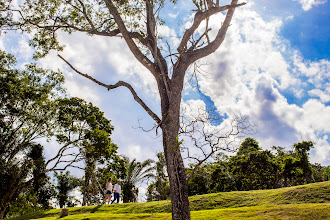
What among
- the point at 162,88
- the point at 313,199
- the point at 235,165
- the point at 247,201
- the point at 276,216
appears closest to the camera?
the point at 162,88

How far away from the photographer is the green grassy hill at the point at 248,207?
885cm

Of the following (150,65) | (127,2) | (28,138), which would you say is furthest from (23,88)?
(150,65)

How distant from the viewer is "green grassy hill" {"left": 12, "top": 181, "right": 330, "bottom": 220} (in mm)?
8852

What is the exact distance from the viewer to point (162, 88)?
262 inches

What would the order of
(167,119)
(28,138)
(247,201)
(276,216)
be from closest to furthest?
(167,119) → (276,216) → (247,201) → (28,138)

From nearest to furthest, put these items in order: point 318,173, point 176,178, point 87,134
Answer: point 176,178
point 87,134
point 318,173

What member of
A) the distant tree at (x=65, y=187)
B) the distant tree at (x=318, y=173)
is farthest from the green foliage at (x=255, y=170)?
the distant tree at (x=65, y=187)

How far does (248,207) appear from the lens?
11.0 m

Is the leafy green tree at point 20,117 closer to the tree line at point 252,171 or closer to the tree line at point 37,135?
the tree line at point 37,135

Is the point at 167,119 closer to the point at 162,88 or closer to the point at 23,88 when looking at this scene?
the point at 162,88

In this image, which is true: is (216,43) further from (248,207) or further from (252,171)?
(252,171)

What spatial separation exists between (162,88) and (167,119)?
1.01m

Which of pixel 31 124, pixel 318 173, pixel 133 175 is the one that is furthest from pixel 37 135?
pixel 318 173

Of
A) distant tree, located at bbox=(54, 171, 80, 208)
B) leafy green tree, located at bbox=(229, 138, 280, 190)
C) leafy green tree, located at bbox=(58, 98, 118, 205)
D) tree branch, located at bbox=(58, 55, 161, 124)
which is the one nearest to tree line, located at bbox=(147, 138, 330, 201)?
leafy green tree, located at bbox=(229, 138, 280, 190)
